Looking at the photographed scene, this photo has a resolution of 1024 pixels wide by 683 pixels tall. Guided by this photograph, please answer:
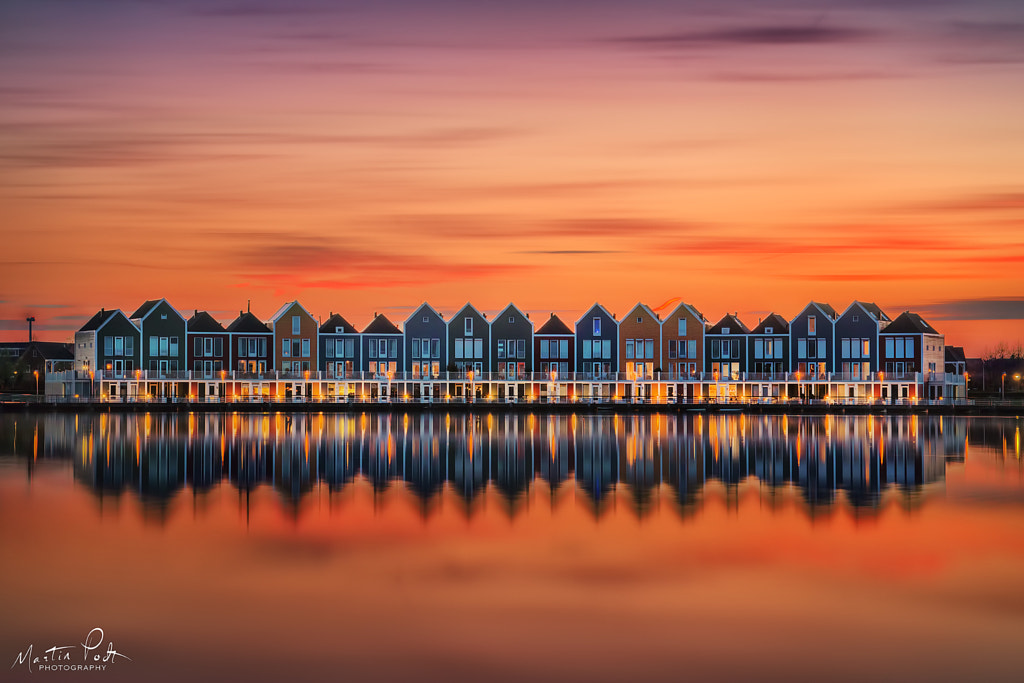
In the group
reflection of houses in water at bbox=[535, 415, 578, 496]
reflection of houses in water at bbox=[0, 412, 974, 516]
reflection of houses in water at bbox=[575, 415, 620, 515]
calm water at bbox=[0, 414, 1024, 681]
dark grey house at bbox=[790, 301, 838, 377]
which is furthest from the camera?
dark grey house at bbox=[790, 301, 838, 377]

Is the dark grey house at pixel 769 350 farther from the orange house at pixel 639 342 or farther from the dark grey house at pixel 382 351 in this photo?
the dark grey house at pixel 382 351

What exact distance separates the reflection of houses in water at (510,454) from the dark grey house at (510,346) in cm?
1837

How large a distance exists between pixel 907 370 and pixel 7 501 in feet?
240

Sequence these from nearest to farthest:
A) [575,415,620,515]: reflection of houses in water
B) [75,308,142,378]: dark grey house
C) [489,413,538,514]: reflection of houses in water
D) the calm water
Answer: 1. the calm water
2. [575,415,620,515]: reflection of houses in water
3. [489,413,538,514]: reflection of houses in water
4. [75,308,142,378]: dark grey house

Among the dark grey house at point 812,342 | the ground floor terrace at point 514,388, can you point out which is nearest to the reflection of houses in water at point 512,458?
the ground floor terrace at point 514,388

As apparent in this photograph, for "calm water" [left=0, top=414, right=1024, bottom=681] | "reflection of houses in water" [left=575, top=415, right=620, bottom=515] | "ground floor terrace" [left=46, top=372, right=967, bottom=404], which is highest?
"ground floor terrace" [left=46, top=372, right=967, bottom=404]

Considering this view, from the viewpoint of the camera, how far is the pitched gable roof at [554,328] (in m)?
94.5

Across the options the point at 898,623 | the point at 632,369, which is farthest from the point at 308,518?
the point at 632,369

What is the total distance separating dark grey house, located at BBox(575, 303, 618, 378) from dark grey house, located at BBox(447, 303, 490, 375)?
7.27m

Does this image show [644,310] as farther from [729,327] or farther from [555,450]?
[555,450]

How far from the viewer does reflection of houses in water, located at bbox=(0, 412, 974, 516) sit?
3691 cm

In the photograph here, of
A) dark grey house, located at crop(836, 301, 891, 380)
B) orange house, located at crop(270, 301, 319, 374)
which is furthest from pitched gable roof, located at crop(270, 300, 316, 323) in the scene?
dark grey house, located at crop(836, 301, 891, 380)

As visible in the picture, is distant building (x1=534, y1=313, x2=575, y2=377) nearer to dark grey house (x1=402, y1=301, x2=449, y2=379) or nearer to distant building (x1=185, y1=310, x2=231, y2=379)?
dark grey house (x1=402, y1=301, x2=449, y2=379)

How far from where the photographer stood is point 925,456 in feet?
159
